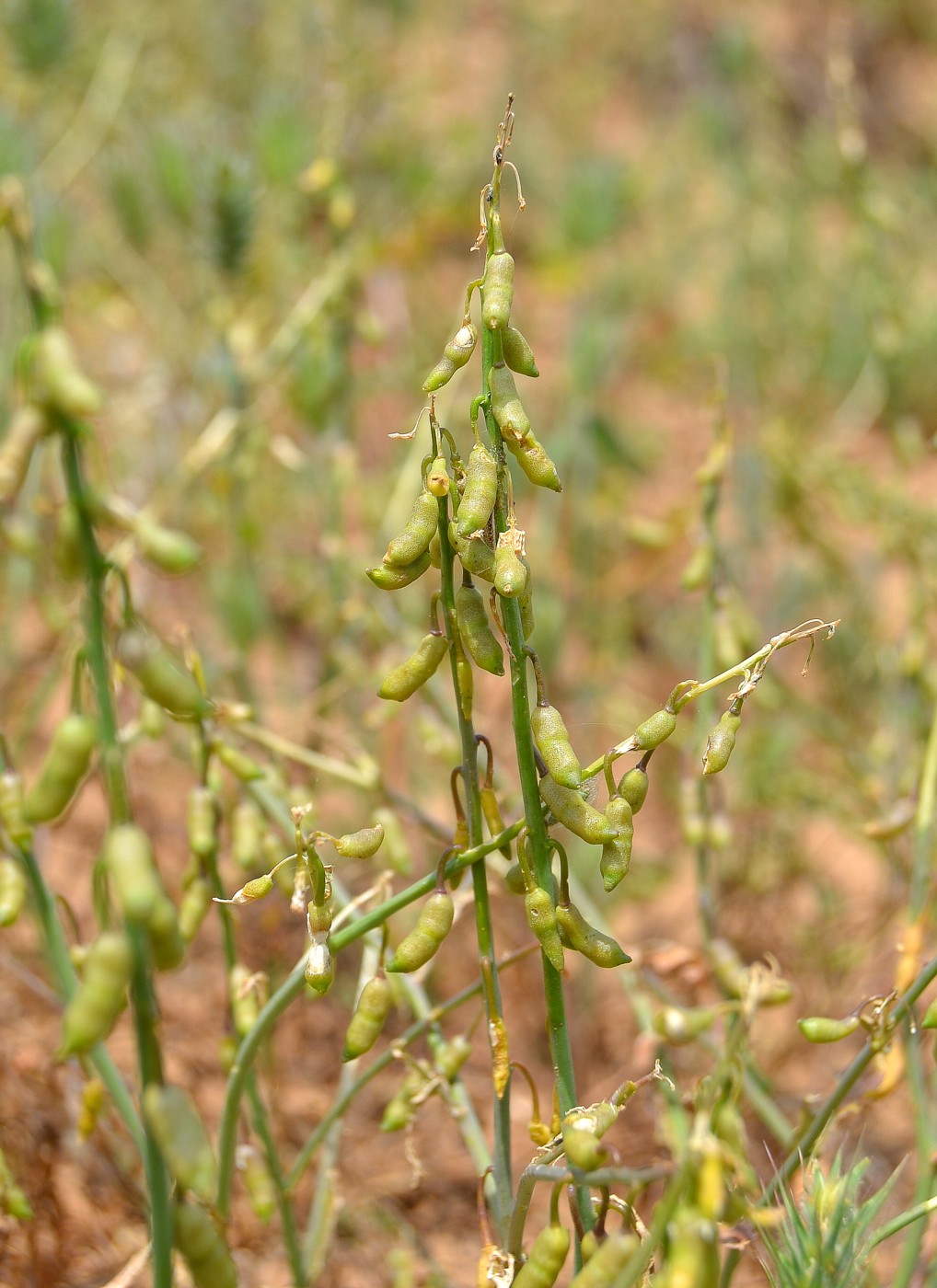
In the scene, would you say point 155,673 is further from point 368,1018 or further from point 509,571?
point 368,1018

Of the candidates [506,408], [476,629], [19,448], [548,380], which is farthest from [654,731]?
[548,380]

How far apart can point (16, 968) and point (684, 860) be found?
152 cm

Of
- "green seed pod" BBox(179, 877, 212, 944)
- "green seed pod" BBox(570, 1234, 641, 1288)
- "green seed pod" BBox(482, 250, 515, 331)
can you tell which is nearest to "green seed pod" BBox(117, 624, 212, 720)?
"green seed pod" BBox(482, 250, 515, 331)

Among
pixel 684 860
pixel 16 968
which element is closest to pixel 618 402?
pixel 684 860

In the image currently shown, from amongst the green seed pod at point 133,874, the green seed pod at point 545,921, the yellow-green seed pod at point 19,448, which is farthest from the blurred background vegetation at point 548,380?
the green seed pod at point 545,921

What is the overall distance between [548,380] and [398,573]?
134 inches

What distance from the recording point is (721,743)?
0.91 meters

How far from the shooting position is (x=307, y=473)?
2.71 meters

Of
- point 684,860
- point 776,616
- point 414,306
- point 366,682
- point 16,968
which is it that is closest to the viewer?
point 16,968

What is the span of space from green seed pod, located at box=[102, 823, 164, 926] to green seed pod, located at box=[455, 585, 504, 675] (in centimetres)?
29

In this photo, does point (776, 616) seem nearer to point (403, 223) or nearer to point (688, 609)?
point (688, 609)

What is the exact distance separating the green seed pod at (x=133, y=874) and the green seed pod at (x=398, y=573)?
27cm

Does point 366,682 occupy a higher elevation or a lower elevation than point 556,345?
lower

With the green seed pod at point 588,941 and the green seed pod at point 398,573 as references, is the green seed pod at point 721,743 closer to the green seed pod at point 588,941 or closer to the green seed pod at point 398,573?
the green seed pod at point 588,941
